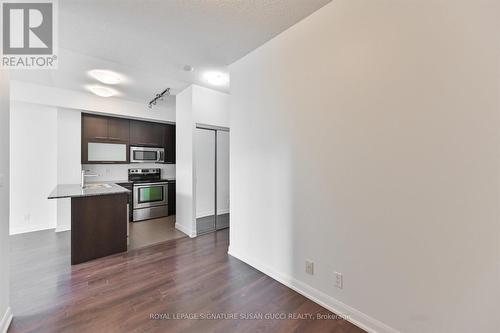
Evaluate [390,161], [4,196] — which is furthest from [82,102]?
[390,161]

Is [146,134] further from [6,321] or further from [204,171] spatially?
[6,321]

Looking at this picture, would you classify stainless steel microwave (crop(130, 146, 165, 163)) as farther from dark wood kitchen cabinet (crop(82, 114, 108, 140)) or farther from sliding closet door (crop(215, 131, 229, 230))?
sliding closet door (crop(215, 131, 229, 230))

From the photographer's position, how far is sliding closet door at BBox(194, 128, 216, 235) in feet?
13.2

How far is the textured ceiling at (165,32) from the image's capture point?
75.9 inches

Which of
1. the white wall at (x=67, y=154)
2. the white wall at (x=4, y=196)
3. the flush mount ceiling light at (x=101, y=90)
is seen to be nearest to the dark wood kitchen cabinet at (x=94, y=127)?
the white wall at (x=67, y=154)

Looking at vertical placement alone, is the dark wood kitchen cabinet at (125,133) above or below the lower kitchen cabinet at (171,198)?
above

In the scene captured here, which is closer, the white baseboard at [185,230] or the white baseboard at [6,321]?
the white baseboard at [6,321]

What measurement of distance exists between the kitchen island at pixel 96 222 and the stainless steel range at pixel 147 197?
1.66 metres

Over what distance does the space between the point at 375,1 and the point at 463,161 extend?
4.29 ft

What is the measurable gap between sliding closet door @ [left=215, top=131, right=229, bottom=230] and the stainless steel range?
1.54 meters

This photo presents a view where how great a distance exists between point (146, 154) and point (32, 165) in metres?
1.98

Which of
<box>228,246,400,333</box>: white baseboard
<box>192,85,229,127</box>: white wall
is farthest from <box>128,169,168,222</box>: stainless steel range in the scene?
<box>228,246,400,333</box>: white baseboard

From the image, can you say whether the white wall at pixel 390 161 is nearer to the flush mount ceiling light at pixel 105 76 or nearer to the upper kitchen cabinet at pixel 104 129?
the flush mount ceiling light at pixel 105 76

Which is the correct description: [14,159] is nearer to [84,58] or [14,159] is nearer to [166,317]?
[84,58]
